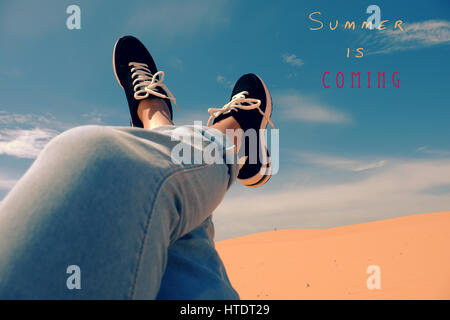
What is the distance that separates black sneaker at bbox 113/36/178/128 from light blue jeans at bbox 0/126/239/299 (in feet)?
5.23

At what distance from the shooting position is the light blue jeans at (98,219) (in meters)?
0.38

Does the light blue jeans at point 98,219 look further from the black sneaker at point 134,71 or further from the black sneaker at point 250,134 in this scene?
the black sneaker at point 134,71

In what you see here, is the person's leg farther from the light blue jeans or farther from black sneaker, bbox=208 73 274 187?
black sneaker, bbox=208 73 274 187

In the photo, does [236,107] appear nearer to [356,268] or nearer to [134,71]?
[134,71]

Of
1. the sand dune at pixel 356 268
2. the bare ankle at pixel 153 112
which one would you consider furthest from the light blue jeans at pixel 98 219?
the sand dune at pixel 356 268

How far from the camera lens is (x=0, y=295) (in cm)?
35

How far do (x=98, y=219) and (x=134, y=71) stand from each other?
6.99 ft

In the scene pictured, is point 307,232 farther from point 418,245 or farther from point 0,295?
point 0,295

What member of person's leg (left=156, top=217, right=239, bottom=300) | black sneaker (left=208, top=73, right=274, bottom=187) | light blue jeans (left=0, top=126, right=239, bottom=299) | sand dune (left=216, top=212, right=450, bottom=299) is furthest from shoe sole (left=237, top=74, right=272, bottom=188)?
sand dune (left=216, top=212, right=450, bottom=299)

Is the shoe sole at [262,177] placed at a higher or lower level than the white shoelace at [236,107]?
lower
